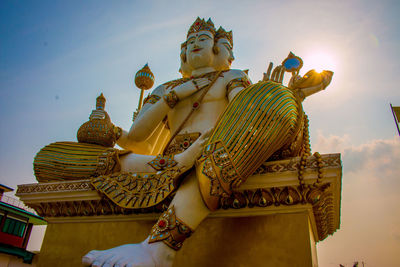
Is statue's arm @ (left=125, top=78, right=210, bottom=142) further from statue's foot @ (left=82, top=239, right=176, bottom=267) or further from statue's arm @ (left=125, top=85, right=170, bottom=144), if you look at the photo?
statue's foot @ (left=82, top=239, right=176, bottom=267)

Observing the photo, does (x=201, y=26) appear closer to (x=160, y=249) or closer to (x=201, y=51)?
(x=201, y=51)

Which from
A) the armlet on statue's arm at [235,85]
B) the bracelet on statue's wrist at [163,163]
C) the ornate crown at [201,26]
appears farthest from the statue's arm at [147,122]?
the ornate crown at [201,26]

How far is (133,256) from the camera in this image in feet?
5.81

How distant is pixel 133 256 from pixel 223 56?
2633mm

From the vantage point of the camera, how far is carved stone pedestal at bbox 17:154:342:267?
7.26 ft

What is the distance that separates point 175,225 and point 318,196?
95 cm

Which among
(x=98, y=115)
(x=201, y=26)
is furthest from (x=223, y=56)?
(x=98, y=115)

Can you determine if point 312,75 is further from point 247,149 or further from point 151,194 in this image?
point 151,194

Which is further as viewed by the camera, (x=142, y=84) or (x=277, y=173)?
(x=142, y=84)

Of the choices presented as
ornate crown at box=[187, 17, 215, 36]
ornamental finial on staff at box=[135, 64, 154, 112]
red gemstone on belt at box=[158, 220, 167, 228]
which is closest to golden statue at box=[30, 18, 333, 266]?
red gemstone on belt at box=[158, 220, 167, 228]

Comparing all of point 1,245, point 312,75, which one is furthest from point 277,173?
point 1,245

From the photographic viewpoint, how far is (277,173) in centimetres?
228

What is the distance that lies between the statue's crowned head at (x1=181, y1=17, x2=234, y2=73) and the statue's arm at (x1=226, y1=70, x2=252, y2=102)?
0.40m

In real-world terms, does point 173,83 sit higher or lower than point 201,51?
lower
